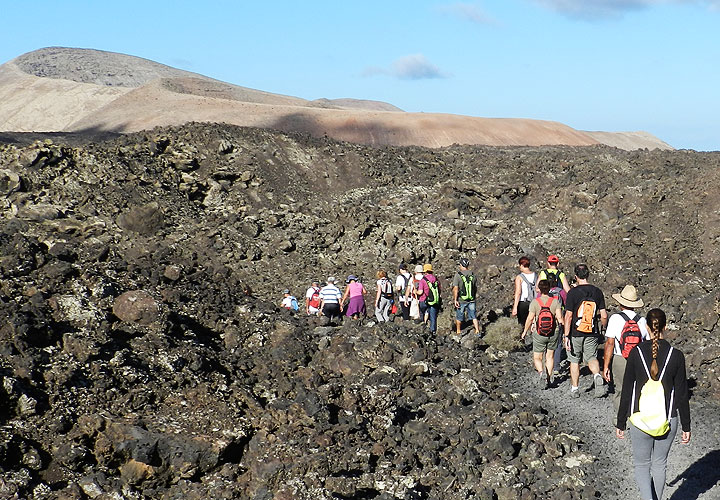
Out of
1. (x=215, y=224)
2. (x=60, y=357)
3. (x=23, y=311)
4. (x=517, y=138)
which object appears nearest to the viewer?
(x=60, y=357)

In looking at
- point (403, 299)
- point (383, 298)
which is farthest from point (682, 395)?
point (383, 298)

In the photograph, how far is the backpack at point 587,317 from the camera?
9.65m

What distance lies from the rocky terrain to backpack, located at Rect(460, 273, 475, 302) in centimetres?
76

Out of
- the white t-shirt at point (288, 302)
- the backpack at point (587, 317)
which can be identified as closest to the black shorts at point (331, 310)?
the white t-shirt at point (288, 302)

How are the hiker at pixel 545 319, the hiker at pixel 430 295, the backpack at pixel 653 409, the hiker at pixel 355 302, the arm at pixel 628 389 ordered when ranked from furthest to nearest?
the hiker at pixel 355 302 < the hiker at pixel 430 295 < the hiker at pixel 545 319 < the arm at pixel 628 389 < the backpack at pixel 653 409

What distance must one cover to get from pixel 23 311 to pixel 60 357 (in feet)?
3.81

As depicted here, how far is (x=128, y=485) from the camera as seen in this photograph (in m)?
7.24

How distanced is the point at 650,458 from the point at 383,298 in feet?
26.2

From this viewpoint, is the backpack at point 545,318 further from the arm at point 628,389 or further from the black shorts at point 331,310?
the black shorts at point 331,310

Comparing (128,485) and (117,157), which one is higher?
(117,157)

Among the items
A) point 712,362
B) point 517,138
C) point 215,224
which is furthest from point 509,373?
point 517,138

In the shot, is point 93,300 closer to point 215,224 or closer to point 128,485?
point 128,485

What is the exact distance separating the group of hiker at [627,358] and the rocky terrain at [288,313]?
926mm

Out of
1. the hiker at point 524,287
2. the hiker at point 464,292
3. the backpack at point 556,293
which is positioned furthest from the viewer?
the hiker at point 464,292
